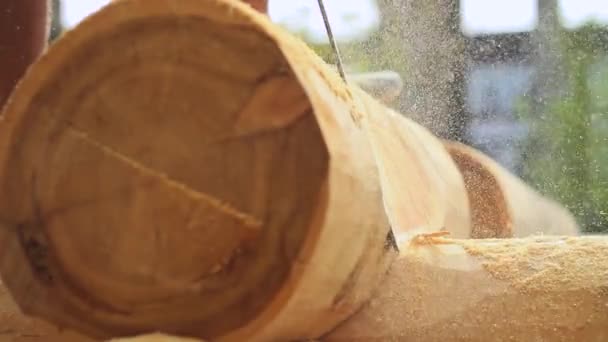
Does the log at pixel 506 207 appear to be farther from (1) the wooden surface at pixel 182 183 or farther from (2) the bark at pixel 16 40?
(2) the bark at pixel 16 40

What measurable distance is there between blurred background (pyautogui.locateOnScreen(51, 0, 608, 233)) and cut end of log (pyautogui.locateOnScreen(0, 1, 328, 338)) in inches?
29.7

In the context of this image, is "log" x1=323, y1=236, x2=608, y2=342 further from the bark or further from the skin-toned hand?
the bark

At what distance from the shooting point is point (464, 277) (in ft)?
3.00

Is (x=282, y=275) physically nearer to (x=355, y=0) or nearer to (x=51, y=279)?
(x=51, y=279)

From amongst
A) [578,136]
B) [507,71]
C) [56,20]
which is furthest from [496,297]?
[56,20]

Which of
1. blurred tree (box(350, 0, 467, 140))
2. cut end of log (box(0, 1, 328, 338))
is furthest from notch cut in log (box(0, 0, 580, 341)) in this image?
blurred tree (box(350, 0, 467, 140))

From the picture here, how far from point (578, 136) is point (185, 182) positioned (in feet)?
3.38

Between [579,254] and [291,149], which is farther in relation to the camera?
[579,254]

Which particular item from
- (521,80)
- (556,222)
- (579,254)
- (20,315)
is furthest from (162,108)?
(521,80)

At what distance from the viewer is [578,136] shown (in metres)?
1.58

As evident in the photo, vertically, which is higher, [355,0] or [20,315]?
[355,0]

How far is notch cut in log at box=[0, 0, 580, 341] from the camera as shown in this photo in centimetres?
75

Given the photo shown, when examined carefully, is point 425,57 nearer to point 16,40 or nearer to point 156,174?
point 16,40

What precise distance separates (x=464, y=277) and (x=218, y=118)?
1.11 feet
